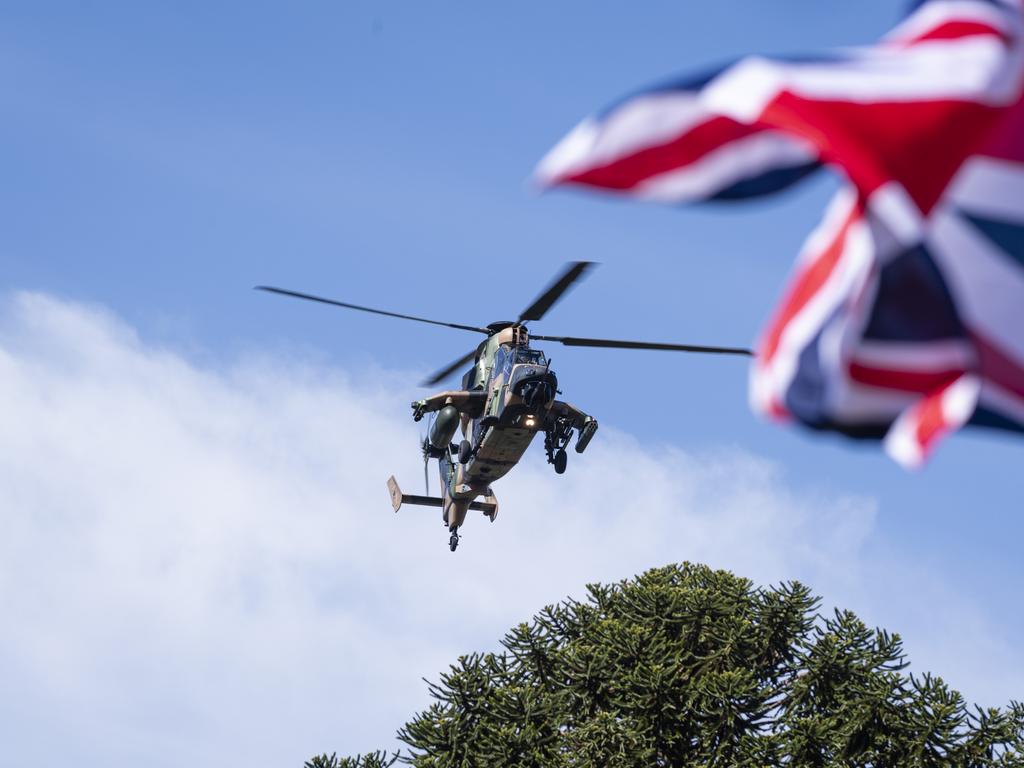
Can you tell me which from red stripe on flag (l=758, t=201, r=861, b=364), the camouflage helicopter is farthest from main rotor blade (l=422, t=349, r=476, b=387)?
red stripe on flag (l=758, t=201, r=861, b=364)

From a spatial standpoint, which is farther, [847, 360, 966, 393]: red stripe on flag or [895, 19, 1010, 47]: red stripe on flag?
[895, 19, 1010, 47]: red stripe on flag

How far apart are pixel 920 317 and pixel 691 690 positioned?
24.0m

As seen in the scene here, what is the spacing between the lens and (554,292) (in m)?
27.8

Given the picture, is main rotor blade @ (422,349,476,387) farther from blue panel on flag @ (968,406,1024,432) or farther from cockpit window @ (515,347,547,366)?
blue panel on flag @ (968,406,1024,432)

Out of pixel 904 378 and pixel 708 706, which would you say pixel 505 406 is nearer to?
pixel 708 706

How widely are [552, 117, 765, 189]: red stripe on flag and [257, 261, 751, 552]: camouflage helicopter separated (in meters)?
17.1

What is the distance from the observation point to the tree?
29.6 m

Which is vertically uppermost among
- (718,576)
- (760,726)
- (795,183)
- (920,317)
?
(718,576)

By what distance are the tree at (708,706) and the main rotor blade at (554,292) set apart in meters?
6.83

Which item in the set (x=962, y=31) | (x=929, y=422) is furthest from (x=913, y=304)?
(x=962, y=31)

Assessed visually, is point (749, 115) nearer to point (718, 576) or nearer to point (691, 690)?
point (691, 690)

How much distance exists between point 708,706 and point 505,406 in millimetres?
7486

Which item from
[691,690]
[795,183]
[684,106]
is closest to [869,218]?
[795,183]

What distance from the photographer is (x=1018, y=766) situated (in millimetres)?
29922
